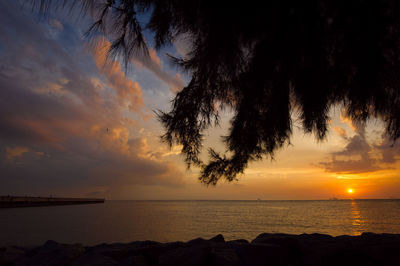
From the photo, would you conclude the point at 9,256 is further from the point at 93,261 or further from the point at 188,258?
the point at 188,258

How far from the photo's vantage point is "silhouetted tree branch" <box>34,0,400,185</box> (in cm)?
180

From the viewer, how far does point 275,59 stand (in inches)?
83.1

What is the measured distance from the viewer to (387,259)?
2.32 metres

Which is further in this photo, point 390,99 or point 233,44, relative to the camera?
point 390,99

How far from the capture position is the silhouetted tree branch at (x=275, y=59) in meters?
1.80

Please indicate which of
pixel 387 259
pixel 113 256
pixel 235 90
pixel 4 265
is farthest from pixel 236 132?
pixel 4 265

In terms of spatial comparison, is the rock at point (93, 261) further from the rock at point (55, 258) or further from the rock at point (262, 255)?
the rock at point (262, 255)

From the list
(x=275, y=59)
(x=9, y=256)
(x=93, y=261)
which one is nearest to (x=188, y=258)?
(x=93, y=261)

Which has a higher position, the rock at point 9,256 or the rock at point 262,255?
the rock at point 262,255

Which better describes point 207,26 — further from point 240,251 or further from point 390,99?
point 240,251

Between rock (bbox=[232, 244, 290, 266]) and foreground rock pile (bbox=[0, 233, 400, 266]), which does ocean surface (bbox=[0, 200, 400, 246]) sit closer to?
foreground rock pile (bbox=[0, 233, 400, 266])

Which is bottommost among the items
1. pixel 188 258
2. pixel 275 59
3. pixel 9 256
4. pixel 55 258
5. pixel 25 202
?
pixel 25 202

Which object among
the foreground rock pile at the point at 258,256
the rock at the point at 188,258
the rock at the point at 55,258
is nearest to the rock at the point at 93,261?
the foreground rock pile at the point at 258,256

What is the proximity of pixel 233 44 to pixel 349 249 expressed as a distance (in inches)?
89.7
